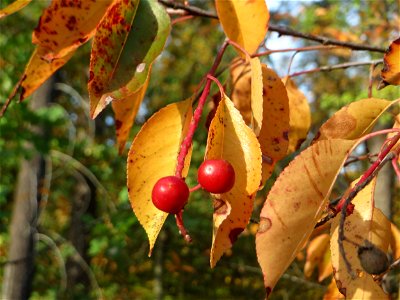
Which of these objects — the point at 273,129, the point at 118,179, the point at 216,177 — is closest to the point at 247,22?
the point at 273,129

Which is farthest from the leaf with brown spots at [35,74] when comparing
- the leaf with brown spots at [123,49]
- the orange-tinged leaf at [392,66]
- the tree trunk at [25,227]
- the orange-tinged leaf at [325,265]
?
the tree trunk at [25,227]

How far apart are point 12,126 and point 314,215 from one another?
9.75ft

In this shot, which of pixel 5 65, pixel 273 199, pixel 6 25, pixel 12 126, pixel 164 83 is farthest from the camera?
pixel 164 83

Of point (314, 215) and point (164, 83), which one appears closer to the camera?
point (314, 215)

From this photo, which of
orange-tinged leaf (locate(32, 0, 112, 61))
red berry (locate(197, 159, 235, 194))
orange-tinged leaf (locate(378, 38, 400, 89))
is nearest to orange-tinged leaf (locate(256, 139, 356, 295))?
red berry (locate(197, 159, 235, 194))

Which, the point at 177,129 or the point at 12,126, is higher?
the point at 177,129

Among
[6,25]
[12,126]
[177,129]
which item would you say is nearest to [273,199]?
[177,129]

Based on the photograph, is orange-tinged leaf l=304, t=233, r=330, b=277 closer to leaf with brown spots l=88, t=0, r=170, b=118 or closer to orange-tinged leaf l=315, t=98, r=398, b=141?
orange-tinged leaf l=315, t=98, r=398, b=141

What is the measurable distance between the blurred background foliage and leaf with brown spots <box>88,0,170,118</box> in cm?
219

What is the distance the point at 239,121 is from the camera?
1.83 feet

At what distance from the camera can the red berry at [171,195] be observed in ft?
1.59

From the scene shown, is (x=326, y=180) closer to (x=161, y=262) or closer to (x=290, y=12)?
(x=161, y=262)

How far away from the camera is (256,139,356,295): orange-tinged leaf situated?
466mm

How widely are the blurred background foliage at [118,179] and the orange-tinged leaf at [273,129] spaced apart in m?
2.08
